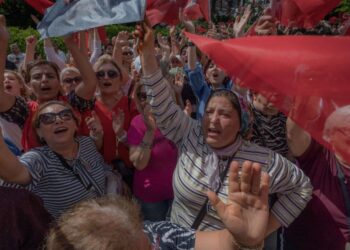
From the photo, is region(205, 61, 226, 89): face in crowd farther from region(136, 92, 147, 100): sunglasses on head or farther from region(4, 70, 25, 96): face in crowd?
region(4, 70, 25, 96): face in crowd

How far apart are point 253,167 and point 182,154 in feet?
2.76

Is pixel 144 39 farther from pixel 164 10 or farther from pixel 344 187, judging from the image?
pixel 164 10

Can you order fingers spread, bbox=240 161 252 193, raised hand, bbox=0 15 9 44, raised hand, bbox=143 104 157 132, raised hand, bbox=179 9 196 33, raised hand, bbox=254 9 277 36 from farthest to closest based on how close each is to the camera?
raised hand, bbox=179 9 196 33, raised hand, bbox=254 9 277 36, raised hand, bbox=143 104 157 132, raised hand, bbox=0 15 9 44, fingers spread, bbox=240 161 252 193

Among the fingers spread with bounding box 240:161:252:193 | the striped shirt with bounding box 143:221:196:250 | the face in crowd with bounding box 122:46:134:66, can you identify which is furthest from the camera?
the face in crowd with bounding box 122:46:134:66

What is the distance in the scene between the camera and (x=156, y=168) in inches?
114

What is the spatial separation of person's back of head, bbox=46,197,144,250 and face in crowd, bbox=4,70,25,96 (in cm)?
228

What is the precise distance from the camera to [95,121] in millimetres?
2947

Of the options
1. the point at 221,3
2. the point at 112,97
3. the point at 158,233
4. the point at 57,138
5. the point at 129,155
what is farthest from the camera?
the point at 221,3

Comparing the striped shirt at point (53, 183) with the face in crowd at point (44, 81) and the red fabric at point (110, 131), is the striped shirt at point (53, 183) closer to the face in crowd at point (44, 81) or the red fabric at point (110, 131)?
the red fabric at point (110, 131)

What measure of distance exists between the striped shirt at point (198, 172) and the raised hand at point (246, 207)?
57 cm

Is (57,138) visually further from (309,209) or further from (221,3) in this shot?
(221,3)

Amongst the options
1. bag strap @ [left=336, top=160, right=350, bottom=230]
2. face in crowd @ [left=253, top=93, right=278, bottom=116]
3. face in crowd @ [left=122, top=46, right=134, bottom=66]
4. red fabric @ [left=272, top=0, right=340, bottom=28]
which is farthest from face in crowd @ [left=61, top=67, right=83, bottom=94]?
face in crowd @ [left=122, top=46, right=134, bottom=66]

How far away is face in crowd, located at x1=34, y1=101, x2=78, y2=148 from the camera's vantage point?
2.53m

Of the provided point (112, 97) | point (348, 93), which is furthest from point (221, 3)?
point (348, 93)
